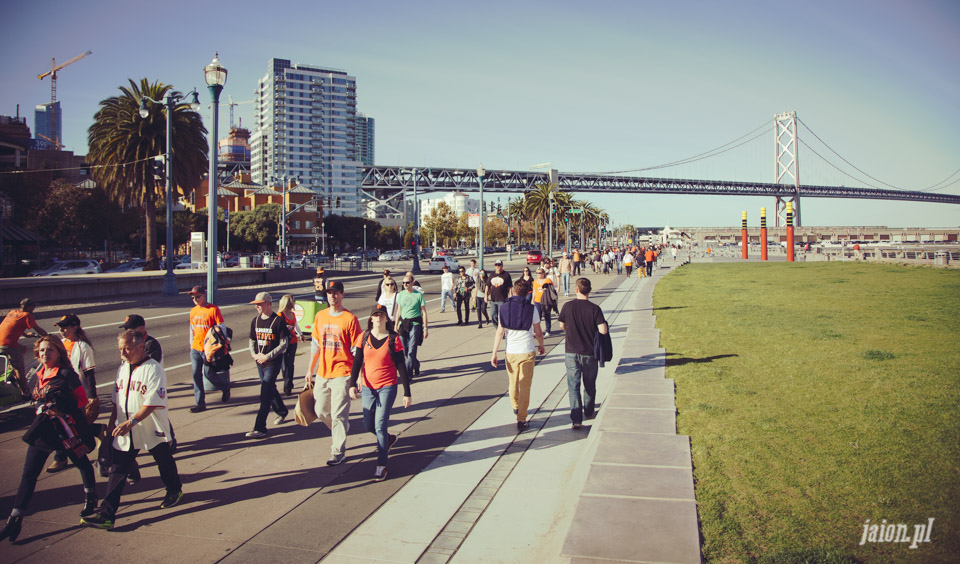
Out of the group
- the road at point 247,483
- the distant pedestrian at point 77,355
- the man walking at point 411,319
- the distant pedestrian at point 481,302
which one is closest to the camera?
the road at point 247,483

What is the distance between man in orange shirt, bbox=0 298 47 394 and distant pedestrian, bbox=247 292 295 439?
340 cm

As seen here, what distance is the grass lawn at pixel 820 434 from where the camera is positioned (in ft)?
15.4

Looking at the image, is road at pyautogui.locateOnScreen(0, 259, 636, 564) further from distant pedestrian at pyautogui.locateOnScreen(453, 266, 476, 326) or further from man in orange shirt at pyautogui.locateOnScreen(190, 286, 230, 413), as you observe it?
distant pedestrian at pyautogui.locateOnScreen(453, 266, 476, 326)

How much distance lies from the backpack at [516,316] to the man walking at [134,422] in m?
3.97

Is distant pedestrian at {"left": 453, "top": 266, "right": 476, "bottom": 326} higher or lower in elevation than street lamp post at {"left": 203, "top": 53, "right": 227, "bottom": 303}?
lower

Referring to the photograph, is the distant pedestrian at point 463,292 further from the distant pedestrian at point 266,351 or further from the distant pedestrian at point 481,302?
the distant pedestrian at point 266,351

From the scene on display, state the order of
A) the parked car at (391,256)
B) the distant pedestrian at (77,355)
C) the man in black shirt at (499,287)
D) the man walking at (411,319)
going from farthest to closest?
the parked car at (391,256) → the man in black shirt at (499,287) → the man walking at (411,319) → the distant pedestrian at (77,355)

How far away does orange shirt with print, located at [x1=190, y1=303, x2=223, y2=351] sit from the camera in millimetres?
8961

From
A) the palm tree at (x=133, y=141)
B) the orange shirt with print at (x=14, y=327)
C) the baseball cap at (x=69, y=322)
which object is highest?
the palm tree at (x=133, y=141)

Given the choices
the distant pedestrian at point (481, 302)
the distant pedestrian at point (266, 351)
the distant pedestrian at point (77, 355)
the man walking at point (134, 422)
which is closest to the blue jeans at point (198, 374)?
the distant pedestrian at point (266, 351)

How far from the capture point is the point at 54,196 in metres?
52.7

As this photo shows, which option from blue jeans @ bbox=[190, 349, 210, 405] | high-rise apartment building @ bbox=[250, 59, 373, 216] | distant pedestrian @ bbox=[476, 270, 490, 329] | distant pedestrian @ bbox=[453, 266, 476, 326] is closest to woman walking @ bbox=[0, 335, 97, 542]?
blue jeans @ bbox=[190, 349, 210, 405]

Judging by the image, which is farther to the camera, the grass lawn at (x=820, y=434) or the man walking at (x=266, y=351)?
the man walking at (x=266, y=351)

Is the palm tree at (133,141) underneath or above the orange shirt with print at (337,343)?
above
